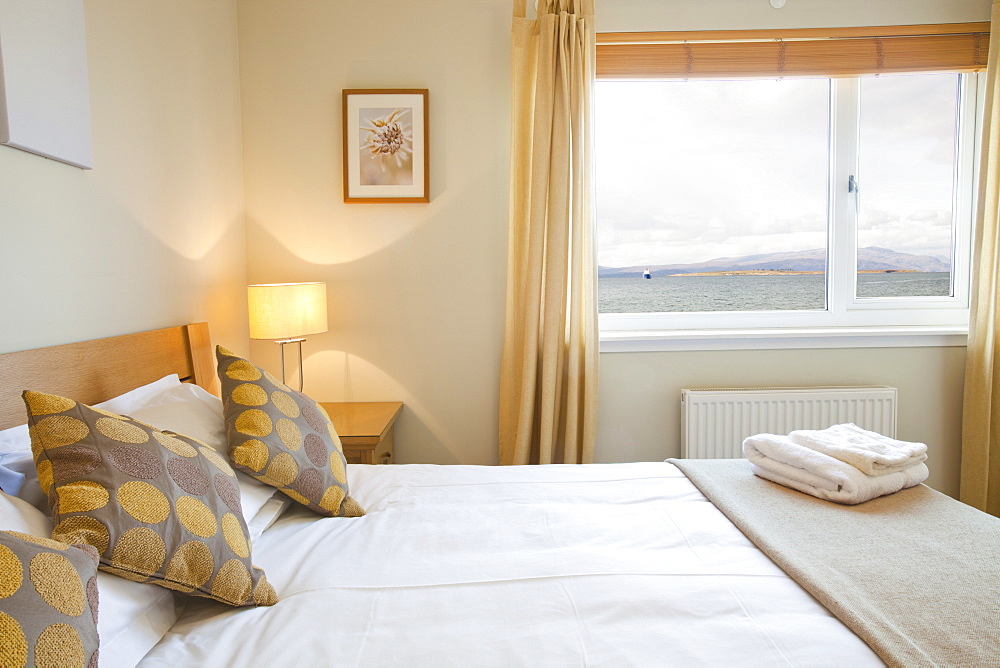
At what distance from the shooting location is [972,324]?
265 cm

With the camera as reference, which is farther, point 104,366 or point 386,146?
point 386,146

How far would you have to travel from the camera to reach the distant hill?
2883 millimetres

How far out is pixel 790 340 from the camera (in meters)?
2.74

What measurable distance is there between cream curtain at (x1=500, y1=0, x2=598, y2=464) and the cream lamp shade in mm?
848

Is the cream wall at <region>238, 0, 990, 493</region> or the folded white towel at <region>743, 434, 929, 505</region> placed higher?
the cream wall at <region>238, 0, 990, 493</region>

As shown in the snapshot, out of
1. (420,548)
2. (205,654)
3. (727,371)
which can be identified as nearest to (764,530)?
(420,548)

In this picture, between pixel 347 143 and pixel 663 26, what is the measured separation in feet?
4.89

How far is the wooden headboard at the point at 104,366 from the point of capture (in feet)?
4.16

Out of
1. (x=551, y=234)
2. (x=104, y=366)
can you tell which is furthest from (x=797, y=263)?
(x=104, y=366)

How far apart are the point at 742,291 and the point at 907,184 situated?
0.92m

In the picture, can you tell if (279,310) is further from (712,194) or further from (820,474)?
(712,194)

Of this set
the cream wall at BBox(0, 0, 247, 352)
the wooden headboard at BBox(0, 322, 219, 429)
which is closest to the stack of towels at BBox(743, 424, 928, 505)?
the wooden headboard at BBox(0, 322, 219, 429)

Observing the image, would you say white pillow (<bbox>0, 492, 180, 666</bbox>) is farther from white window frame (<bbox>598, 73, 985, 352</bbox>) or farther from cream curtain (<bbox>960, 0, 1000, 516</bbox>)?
cream curtain (<bbox>960, 0, 1000, 516</bbox>)

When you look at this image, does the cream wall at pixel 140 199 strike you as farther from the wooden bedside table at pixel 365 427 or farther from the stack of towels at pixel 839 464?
the stack of towels at pixel 839 464
